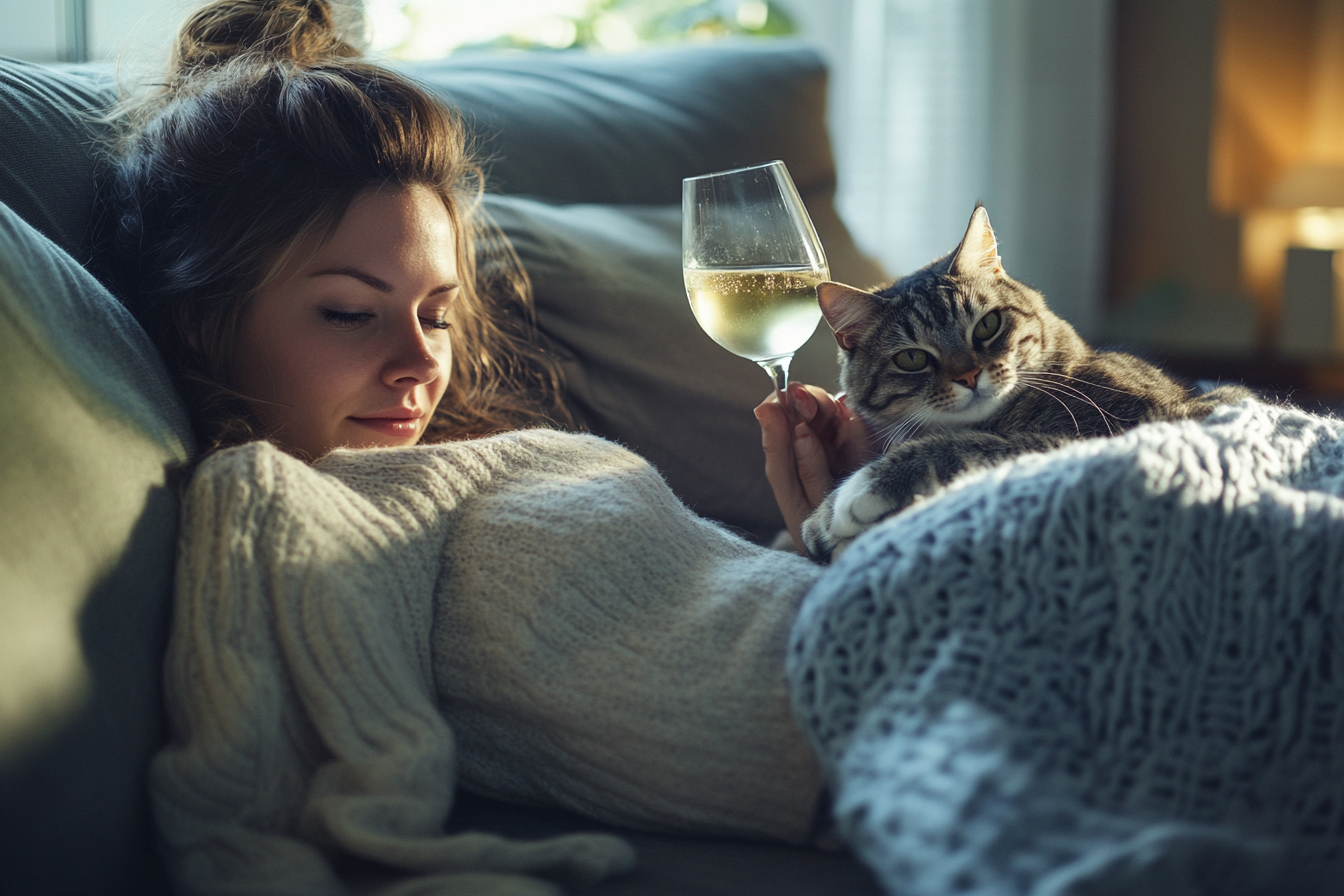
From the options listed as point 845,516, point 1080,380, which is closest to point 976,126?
point 1080,380

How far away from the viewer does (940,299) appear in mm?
1094

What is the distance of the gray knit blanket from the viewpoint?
0.53 meters

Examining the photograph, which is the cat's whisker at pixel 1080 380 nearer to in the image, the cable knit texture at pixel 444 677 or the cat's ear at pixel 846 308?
the cat's ear at pixel 846 308

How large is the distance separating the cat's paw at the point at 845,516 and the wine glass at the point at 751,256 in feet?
0.66

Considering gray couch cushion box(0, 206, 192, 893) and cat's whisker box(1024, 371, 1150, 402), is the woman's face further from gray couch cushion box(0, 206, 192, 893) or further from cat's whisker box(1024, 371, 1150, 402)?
cat's whisker box(1024, 371, 1150, 402)

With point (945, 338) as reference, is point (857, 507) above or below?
below

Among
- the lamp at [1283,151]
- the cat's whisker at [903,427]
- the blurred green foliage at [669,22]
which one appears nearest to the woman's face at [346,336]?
the cat's whisker at [903,427]

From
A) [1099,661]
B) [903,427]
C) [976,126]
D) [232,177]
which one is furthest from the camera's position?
[976,126]

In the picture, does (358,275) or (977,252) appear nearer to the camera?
(358,275)

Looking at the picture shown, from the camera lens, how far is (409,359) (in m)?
0.99

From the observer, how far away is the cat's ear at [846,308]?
1.06 m

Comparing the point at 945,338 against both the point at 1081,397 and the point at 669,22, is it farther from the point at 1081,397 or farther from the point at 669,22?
the point at 669,22

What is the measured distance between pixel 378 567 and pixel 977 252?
2.50 feet

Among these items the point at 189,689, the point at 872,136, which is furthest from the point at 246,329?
the point at 872,136
